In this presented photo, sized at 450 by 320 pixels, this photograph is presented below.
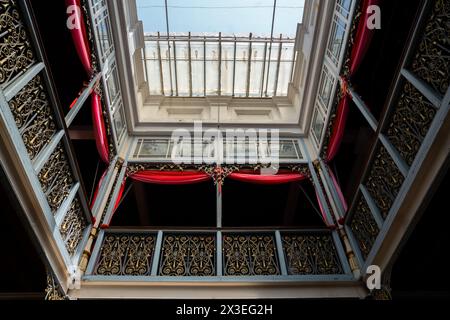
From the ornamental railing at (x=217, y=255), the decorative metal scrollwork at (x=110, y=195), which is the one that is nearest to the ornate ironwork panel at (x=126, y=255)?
the ornamental railing at (x=217, y=255)

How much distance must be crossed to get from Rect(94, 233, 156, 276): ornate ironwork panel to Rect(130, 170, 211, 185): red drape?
122cm

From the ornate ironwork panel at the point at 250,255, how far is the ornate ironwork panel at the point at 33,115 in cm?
306

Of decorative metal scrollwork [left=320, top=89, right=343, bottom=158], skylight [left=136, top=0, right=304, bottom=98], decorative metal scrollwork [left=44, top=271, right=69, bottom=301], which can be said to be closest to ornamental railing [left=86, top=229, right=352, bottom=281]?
decorative metal scrollwork [left=44, top=271, right=69, bottom=301]

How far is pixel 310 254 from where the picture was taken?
17.7 ft

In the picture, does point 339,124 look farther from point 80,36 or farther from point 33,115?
point 33,115

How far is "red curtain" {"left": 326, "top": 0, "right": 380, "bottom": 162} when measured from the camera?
5.39m

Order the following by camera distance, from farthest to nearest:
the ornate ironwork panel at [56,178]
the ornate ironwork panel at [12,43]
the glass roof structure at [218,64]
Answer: the glass roof structure at [218,64], the ornate ironwork panel at [56,178], the ornate ironwork panel at [12,43]

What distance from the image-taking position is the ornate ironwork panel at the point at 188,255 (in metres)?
5.12

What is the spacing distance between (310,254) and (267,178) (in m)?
1.77

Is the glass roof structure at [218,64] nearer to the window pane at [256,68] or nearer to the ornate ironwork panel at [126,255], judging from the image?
the window pane at [256,68]

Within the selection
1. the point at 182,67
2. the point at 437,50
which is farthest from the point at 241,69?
the point at 437,50

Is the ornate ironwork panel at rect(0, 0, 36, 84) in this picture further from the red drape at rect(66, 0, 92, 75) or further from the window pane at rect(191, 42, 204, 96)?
the window pane at rect(191, 42, 204, 96)
